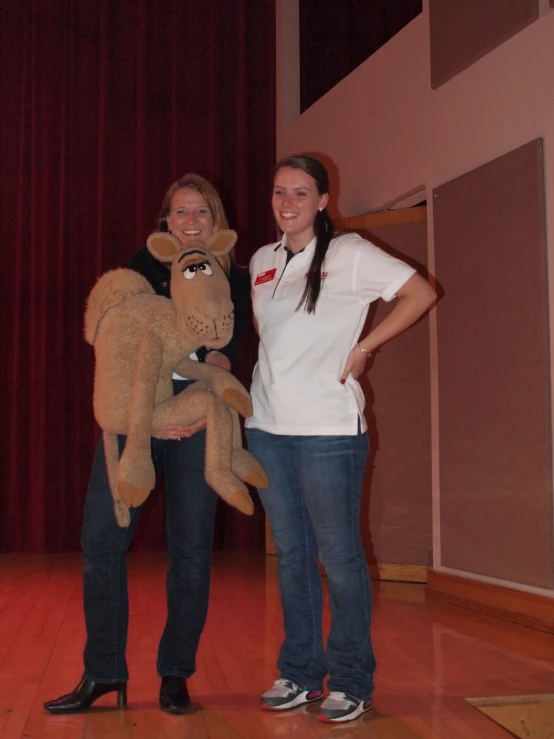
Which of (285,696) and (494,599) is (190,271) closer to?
(285,696)

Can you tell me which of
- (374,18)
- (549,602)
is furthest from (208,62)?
(549,602)

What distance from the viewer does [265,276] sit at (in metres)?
2.09

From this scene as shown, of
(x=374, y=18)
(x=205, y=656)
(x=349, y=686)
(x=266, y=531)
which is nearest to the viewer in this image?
(x=349, y=686)

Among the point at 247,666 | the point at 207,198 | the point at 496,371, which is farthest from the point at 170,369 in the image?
the point at 496,371

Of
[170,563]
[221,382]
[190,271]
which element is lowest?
[170,563]

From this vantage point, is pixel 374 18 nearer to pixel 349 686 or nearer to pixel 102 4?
pixel 102 4

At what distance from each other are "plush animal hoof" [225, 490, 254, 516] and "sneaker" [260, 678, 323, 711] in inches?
18.0

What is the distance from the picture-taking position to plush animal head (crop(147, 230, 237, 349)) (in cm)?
190

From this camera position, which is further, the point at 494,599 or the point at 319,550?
the point at 494,599

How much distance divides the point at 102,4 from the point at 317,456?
14.1ft

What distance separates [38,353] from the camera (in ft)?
16.7

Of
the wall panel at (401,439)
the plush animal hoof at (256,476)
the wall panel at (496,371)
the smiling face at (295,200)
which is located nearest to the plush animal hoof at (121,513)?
the plush animal hoof at (256,476)

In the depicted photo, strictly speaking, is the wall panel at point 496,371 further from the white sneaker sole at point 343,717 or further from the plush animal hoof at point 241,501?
the plush animal hoof at point 241,501

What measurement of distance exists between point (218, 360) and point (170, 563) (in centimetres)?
50
